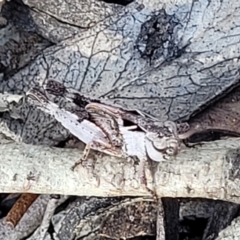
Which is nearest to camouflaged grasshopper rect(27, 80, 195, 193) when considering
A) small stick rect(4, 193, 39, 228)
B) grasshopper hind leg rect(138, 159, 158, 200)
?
grasshopper hind leg rect(138, 159, 158, 200)

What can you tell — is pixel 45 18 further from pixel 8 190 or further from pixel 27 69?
pixel 8 190

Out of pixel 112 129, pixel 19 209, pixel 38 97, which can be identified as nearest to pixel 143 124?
pixel 112 129

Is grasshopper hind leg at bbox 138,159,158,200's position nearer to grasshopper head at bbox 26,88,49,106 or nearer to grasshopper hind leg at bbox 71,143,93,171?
grasshopper hind leg at bbox 71,143,93,171

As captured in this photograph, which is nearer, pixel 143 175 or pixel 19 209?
Answer: pixel 143 175

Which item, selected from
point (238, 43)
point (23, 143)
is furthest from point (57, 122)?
point (238, 43)

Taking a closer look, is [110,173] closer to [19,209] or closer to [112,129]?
[112,129]

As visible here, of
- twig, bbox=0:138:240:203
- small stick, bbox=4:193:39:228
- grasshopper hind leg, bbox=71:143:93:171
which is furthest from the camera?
small stick, bbox=4:193:39:228

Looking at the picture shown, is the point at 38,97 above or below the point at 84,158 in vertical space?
above

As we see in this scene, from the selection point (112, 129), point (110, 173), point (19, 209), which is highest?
point (112, 129)

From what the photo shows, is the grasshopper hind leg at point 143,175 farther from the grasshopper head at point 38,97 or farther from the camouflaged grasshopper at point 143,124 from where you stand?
the grasshopper head at point 38,97

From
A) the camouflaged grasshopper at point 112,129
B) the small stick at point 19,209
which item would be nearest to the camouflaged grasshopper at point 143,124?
the camouflaged grasshopper at point 112,129

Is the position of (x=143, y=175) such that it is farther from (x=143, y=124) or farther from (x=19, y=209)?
(x=19, y=209)

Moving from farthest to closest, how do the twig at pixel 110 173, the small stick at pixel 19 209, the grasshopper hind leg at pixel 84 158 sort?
the small stick at pixel 19 209, the grasshopper hind leg at pixel 84 158, the twig at pixel 110 173
